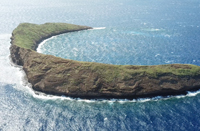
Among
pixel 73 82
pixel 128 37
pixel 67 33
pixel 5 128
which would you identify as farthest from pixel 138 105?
pixel 67 33

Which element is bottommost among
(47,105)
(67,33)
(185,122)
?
(67,33)

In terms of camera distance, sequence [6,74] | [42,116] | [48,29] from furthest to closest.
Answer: [48,29]
[6,74]
[42,116]

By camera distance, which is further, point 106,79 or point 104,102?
point 106,79

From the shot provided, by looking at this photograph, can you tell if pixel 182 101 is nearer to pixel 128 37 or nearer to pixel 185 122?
pixel 185 122

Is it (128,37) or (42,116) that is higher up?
(42,116)

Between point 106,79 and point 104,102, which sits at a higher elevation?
point 106,79

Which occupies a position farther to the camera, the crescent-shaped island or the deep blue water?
the crescent-shaped island

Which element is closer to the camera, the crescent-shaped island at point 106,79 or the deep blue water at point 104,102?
the deep blue water at point 104,102

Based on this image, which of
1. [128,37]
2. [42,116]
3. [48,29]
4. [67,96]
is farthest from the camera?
[48,29]
